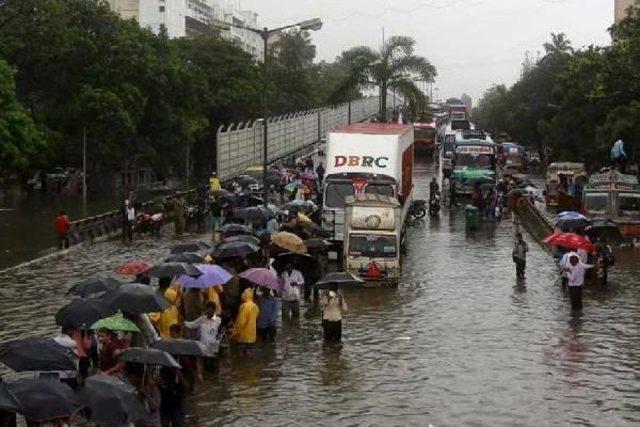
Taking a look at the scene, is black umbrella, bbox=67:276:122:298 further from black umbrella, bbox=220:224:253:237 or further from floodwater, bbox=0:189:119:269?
floodwater, bbox=0:189:119:269

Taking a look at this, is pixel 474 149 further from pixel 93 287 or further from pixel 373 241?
pixel 93 287

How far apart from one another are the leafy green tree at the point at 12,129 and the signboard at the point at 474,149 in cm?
2045

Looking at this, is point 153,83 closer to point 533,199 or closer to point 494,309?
point 533,199

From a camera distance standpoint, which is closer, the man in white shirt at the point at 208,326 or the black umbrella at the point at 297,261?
the man in white shirt at the point at 208,326

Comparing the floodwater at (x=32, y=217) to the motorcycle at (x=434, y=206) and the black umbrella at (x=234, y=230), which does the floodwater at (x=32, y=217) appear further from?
the motorcycle at (x=434, y=206)

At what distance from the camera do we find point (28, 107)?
162 ft

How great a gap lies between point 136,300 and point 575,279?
10.0 m

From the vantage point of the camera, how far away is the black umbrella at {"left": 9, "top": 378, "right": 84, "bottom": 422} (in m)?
8.32

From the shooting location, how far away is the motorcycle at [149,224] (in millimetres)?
34469

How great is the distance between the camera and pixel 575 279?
19.6m

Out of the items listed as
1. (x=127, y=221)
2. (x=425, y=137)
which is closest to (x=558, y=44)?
(x=425, y=137)

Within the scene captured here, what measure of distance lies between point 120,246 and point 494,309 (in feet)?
48.4

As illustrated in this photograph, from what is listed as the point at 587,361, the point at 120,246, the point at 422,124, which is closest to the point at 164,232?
the point at 120,246

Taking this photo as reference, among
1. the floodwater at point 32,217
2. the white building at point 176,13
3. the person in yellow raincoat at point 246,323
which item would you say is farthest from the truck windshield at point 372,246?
the white building at point 176,13
